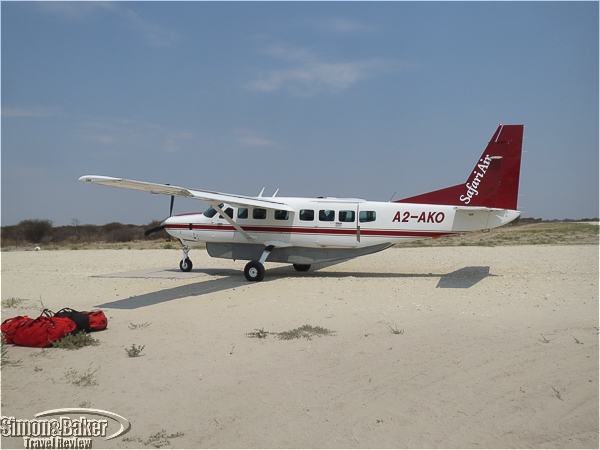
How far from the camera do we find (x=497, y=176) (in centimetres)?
1529

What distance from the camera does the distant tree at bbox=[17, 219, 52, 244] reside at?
167 ft

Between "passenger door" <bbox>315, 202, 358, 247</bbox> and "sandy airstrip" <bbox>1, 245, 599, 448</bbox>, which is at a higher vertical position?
"passenger door" <bbox>315, 202, 358, 247</bbox>

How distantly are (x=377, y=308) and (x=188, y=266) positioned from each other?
9536mm

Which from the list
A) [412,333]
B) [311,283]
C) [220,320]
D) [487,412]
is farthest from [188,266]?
[487,412]

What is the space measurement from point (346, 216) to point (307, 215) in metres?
1.29

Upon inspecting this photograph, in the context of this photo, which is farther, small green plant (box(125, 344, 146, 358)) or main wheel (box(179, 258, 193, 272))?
main wheel (box(179, 258, 193, 272))

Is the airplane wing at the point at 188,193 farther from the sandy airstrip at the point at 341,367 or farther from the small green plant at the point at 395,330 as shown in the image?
the small green plant at the point at 395,330

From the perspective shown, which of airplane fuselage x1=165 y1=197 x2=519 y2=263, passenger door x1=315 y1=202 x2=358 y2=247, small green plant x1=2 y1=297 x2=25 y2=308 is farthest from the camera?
passenger door x1=315 y1=202 x2=358 y2=247

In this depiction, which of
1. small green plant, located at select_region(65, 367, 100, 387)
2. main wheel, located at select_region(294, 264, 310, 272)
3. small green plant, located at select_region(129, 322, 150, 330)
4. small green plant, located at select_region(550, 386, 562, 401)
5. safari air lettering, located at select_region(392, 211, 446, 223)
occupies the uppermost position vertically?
safari air lettering, located at select_region(392, 211, 446, 223)

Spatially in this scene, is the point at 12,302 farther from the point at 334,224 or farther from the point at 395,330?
the point at 395,330

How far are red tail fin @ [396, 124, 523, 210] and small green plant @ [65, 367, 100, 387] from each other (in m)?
11.9

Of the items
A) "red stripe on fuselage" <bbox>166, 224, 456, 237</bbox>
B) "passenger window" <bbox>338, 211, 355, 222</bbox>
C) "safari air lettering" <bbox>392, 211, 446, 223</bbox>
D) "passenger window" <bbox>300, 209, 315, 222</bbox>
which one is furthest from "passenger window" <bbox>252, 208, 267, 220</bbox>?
"safari air lettering" <bbox>392, 211, 446, 223</bbox>

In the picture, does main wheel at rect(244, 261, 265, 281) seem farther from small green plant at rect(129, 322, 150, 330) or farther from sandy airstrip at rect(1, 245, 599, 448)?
small green plant at rect(129, 322, 150, 330)

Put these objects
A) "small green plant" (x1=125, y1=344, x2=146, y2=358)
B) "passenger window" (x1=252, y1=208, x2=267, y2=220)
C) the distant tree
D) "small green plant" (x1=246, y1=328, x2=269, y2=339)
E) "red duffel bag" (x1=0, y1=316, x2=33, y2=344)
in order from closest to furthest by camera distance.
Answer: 1. "small green plant" (x1=125, y1=344, x2=146, y2=358)
2. "red duffel bag" (x1=0, y1=316, x2=33, y2=344)
3. "small green plant" (x1=246, y1=328, x2=269, y2=339)
4. "passenger window" (x1=252, y1=208, x2=267, y2=220)
5. the distant tree
